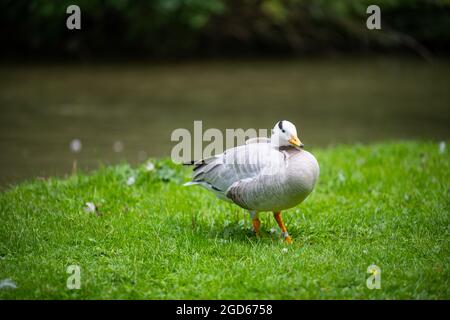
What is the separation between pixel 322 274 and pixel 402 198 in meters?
1.98

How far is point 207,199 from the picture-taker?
581cm

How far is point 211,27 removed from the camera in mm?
18016

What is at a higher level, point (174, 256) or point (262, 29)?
point (262, 29)

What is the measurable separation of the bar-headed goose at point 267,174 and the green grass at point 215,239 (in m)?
0.38

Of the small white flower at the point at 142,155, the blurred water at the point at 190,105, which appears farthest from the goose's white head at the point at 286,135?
the small white flower at the point at 142,155

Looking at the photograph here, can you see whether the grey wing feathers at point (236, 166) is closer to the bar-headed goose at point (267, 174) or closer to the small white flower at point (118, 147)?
the bar-headed goose at point (267, 174)

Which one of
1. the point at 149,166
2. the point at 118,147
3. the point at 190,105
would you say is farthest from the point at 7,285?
the point at 190,105

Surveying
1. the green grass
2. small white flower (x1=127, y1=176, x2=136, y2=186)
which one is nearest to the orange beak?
the green grass

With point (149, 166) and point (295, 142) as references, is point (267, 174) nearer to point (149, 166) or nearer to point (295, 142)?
point (295, 142)

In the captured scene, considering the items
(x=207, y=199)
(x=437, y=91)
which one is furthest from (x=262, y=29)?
(x=207, y=199)

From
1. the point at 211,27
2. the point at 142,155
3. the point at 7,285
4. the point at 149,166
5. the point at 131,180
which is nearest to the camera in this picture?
the point at 7,285

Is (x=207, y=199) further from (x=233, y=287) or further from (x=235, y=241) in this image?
(x=233, y=287)

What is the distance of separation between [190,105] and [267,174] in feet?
27.2

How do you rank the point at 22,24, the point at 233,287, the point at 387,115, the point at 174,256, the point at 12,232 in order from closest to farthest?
the point at 233,287
the point at 174,256
the point at 12,232
the point at 387,115
the point at 22,24
